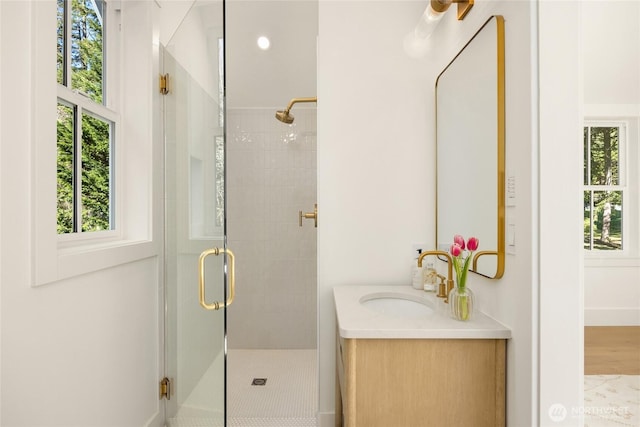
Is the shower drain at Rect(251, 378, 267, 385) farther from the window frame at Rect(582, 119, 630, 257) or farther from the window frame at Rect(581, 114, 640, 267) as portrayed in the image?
→ the window frame at Rect(582, 119, 630, 257)

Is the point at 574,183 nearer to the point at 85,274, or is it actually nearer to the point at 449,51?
the point at 449,51

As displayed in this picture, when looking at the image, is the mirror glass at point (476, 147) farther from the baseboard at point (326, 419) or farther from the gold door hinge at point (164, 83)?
the gold door hinge at point (164, 83)

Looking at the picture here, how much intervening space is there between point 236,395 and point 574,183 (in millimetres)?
2307

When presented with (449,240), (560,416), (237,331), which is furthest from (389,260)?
(237,331)

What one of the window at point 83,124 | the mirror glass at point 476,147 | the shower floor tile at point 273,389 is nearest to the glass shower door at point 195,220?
the window at point 83,124

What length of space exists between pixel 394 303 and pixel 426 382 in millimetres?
583

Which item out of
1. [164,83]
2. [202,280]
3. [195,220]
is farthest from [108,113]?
[202,280]

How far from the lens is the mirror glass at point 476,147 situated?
1.27m

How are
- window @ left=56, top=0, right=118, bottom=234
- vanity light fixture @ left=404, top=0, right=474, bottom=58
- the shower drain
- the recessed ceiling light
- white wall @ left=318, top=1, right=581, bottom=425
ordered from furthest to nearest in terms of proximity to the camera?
1. the recessed ceiling light
2. the shower drain
3. white wall @ left=318, top=1, right=581, bottom=425
4. vanity light fixture @ left=404, top=0, right=474, bottom=58
5. window @ left=56, top=0, right=118, bottom=234

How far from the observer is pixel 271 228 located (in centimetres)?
328

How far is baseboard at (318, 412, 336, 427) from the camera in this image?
2035mm

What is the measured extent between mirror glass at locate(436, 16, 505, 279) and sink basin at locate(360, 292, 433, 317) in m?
0.32

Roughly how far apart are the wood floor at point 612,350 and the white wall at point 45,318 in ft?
8.68

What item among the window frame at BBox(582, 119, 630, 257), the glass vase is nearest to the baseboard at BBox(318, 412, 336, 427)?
the glass vase
